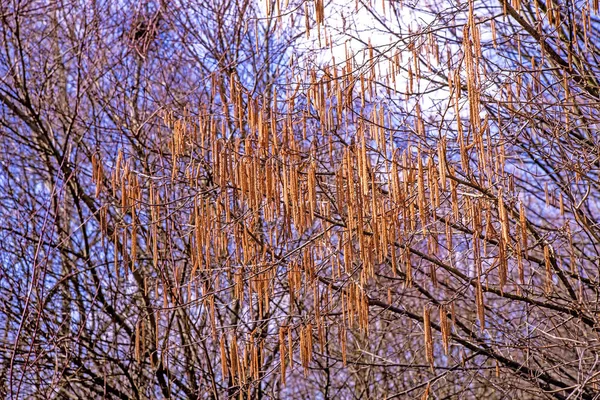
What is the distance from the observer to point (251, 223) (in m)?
3.96

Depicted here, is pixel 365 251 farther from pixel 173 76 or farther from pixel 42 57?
pixel 42 57

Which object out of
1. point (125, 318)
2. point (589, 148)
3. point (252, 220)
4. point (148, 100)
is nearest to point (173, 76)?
point (148, 100)

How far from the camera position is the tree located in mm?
3873

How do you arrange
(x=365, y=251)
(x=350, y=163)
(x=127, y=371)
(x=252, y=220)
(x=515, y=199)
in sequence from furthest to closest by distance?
1. (x=127, y=371)
2. (x=252, y=220)
3. (x=515, y=199)
4. (x=365, y=251)
5. (x=350, y=163)

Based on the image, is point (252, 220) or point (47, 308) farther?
point (47, 308)

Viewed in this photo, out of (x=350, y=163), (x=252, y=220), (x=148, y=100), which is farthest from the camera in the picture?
(x=148, y=100)

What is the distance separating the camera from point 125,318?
539 centimetres

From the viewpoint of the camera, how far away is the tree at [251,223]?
12.7 ft

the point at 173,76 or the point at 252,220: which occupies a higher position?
the point at 173,76

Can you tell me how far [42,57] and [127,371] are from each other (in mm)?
2809

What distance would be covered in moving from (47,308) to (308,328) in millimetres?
2768

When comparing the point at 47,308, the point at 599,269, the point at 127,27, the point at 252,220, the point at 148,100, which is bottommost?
the point at 599,269

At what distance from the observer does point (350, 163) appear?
9.81 ft

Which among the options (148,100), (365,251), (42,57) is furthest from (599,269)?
(42,57)
